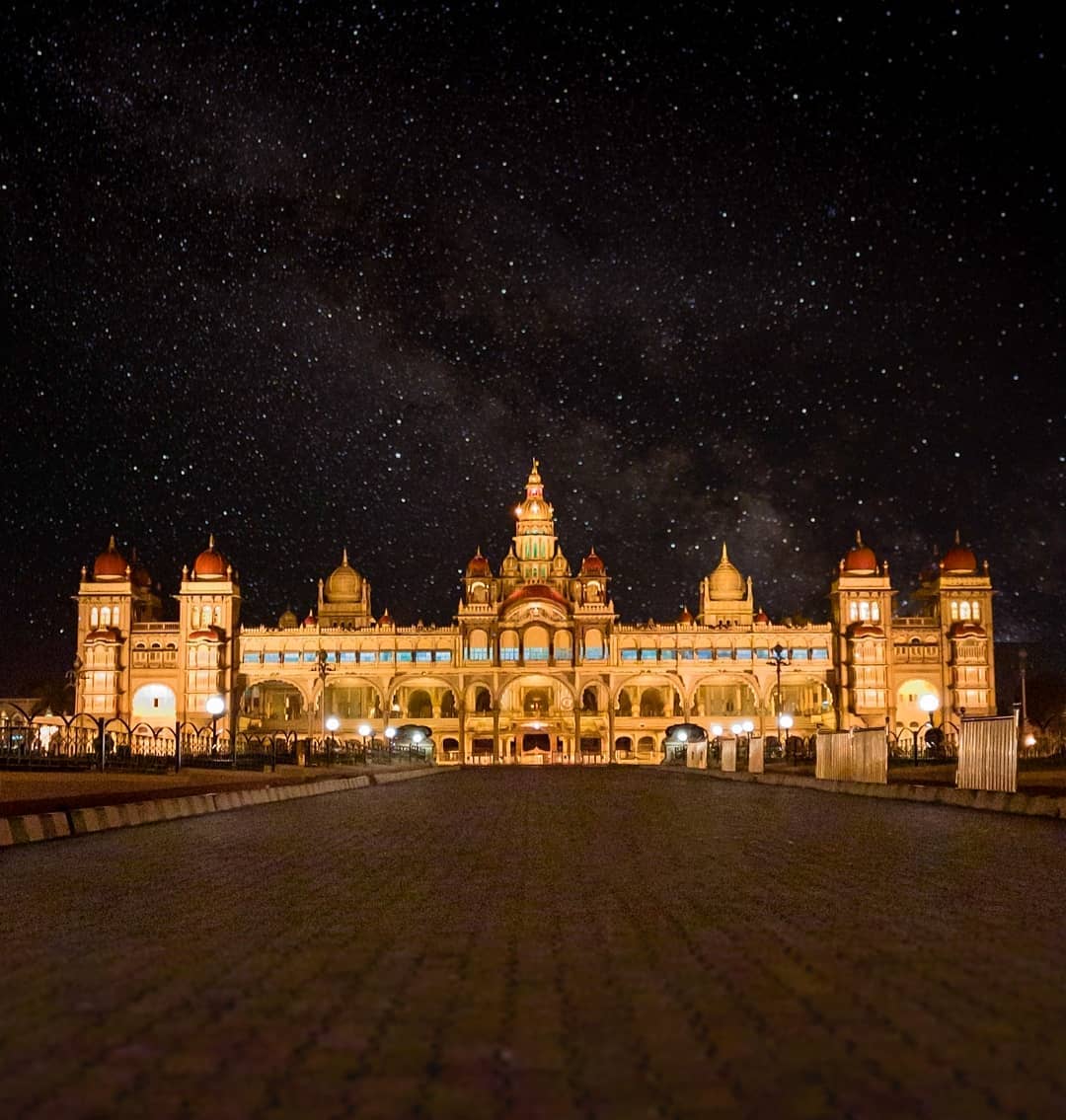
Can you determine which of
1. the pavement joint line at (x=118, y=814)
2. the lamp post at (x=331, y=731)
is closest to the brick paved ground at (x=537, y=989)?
the pavement joint line at (x=118, y=814)

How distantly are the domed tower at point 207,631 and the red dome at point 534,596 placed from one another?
2054 cm

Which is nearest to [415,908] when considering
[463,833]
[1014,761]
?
[463,833]

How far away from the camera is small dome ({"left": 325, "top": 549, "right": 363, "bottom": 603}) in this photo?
119938 mm

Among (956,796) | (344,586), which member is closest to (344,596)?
(344,586)

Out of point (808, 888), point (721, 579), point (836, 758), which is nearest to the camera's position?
point (808, 888)

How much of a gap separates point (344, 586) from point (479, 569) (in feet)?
45.4

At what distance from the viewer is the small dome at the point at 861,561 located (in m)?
102

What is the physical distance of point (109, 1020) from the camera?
13.8 feet

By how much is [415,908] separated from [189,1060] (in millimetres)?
4009

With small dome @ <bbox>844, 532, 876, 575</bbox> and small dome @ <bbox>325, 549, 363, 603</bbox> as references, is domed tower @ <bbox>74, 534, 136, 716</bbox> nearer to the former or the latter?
small dome @ <bbox>325, 549, 363, 603</bbox>

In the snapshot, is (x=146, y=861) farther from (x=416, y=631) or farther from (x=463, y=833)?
(x=416, y=631)

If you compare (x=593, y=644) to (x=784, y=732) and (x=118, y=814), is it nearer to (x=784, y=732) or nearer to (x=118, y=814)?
(x=784, y=732)

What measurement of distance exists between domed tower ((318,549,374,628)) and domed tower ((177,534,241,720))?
47.3 feet

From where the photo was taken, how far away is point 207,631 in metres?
99.9
